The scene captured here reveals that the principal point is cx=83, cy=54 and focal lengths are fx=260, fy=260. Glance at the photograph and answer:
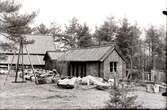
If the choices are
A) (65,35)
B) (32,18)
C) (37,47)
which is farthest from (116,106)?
(65,35)

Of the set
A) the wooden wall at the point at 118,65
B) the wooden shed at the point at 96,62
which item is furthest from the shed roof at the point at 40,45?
the wooden wall at the point at 118,65

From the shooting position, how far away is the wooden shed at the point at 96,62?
30.1 meters

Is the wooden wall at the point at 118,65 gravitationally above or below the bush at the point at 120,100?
above

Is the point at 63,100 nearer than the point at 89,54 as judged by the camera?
Yes

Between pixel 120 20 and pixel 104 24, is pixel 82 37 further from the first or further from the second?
pixel 120 20

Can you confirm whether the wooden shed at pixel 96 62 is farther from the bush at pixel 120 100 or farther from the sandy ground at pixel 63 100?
the bush at pixel 120 100

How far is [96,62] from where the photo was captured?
3027cm

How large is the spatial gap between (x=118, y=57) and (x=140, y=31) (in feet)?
92.8

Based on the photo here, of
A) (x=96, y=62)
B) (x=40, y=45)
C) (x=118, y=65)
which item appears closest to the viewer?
(x=96, y=62)

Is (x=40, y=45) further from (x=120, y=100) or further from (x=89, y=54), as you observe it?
(x=120, y=100)

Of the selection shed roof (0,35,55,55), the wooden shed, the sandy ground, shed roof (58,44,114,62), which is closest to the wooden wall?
the wooden shed

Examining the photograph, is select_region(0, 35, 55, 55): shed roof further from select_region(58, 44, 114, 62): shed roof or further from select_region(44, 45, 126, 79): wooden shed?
select_region(44, 45, 126, 79): wooden shed

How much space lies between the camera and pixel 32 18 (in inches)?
1023

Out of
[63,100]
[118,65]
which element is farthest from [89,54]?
[63,100]
